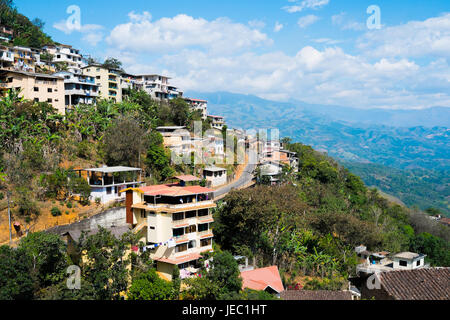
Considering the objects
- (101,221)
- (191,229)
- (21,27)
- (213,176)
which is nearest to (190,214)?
(191,229)

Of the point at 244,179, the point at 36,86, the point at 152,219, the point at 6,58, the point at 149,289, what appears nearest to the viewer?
the point at 149,289

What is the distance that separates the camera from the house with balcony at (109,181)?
25.5 metres

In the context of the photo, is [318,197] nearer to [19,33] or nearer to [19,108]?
[19,108]

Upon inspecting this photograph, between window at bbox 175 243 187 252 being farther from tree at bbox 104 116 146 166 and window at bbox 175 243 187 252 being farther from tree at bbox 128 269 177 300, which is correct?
tree at bbox 104 116 146 166

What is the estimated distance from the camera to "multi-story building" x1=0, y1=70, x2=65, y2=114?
111 feet

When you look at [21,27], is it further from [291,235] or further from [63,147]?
[291,235]

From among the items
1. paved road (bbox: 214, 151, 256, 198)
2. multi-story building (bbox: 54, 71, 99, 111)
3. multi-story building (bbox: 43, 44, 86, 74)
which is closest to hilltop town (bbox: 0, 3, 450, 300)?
multi-story building (bbox: 54, 71, 99, 111)

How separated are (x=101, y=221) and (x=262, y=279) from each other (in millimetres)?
11503

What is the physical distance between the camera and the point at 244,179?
41.9 metres

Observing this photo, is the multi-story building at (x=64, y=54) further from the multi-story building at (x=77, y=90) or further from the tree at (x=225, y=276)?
the tree at (x=225, y=276)

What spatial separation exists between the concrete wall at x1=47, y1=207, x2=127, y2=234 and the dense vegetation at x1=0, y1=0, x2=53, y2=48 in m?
41.0

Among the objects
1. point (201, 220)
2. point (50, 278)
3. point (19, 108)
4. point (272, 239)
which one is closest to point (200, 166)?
point (272, 239)

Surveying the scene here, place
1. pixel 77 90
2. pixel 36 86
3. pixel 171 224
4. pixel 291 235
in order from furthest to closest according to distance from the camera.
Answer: pixel 77 90 → pixel 36 86 → pixel 291 235 → pixel 171 224

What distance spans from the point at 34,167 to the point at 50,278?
1361 cm
